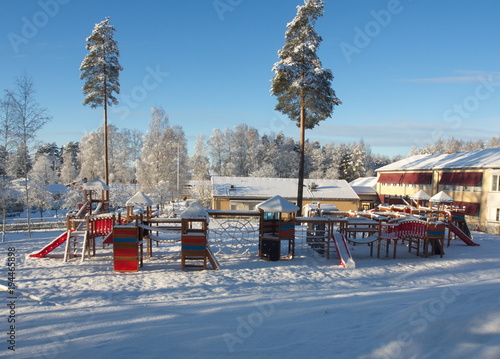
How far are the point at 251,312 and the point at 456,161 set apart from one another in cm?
3061

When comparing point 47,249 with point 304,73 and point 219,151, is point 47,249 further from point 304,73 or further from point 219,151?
point 219,151

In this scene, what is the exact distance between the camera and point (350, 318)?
606cm

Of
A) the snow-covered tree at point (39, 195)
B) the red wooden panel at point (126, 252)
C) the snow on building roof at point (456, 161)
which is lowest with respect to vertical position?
the red wooden panel at point (126, 252)

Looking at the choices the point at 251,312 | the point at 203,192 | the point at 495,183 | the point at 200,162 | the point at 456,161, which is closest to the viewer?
the point at 251,312

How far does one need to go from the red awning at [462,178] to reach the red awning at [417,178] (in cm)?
199

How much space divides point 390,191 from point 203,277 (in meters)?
34.0

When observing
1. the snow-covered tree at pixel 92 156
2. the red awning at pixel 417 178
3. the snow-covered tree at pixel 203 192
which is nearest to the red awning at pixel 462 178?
the red awning at pixel 417 178

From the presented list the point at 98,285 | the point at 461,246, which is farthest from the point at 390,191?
the point at 98,285

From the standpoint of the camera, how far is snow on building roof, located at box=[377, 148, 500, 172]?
25.5 m

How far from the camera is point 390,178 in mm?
37750

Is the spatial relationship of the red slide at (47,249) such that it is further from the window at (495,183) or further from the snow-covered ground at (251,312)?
the window at (495,183)

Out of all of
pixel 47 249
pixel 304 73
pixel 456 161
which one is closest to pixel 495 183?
pixel 456 161

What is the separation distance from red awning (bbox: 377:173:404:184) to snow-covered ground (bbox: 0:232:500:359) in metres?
26.7

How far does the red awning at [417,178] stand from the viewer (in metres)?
31.8
